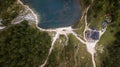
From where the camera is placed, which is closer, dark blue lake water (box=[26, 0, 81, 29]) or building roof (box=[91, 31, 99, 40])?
dark blue lake water (box=[26, 0, 81, 29])

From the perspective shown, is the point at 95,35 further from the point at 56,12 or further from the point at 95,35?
the point at 56,12

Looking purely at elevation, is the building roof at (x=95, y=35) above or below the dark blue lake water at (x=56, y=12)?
below

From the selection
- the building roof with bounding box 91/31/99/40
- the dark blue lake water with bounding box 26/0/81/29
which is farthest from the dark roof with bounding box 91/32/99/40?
the dark blue lake water with bounding box 26/0/81/29

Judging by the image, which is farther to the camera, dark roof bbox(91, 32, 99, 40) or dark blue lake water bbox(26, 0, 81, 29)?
Answer: dark roof bbox(91, 32, 99, 40)

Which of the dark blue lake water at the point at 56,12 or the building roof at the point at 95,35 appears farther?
the building roof at the point at 95,35

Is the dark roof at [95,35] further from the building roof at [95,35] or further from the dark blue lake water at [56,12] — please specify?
the dark blue lake water at [56,12]

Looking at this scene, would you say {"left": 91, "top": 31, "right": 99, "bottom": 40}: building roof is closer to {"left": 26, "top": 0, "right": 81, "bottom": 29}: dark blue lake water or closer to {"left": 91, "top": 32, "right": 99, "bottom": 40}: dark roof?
{"left": 91, "top": 32, "right": 99, "bottom": 40}: dark roof

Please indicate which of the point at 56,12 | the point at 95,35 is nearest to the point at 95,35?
the point at 95,35

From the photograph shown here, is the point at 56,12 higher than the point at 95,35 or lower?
higher

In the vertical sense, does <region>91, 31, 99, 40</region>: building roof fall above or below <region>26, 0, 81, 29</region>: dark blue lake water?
below

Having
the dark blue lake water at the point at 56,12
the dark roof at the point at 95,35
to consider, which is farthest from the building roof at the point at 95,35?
the dark blue lake water at the point at 56,12
